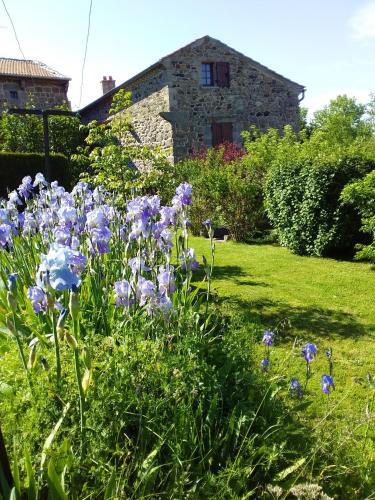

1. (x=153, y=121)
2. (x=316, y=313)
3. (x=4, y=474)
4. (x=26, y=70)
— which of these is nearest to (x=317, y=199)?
(x=316, y=313)

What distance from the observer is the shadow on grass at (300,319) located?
445cm

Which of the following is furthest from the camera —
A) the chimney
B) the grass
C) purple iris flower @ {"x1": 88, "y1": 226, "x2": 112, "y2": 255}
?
the chimney

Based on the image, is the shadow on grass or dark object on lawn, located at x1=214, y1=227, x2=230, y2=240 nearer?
the shadow on grass

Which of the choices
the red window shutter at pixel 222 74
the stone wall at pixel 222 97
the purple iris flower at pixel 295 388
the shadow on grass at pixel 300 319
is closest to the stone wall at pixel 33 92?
the stone wall at pixel 222 97

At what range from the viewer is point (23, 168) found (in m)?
12.7

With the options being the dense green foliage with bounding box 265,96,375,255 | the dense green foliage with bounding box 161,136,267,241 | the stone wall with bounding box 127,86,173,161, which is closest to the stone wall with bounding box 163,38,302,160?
the stone wall with bounding box 127,86,173,161

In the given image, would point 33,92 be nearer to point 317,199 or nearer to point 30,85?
point 30,85

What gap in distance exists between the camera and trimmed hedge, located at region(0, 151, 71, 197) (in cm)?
1245

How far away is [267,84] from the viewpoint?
17172 millimetres

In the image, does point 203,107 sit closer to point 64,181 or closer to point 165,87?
point 165,87

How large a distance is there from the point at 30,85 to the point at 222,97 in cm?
875

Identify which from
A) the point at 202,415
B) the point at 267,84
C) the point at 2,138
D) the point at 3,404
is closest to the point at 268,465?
the point at 202,415

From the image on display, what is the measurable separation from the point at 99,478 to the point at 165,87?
1554cm

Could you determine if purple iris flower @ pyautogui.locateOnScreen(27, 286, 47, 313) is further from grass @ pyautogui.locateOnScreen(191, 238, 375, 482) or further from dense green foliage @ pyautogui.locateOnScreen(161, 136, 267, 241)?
dense green foliage @ pyautogui.locateOnScreen(161, 136, 267, 241)
